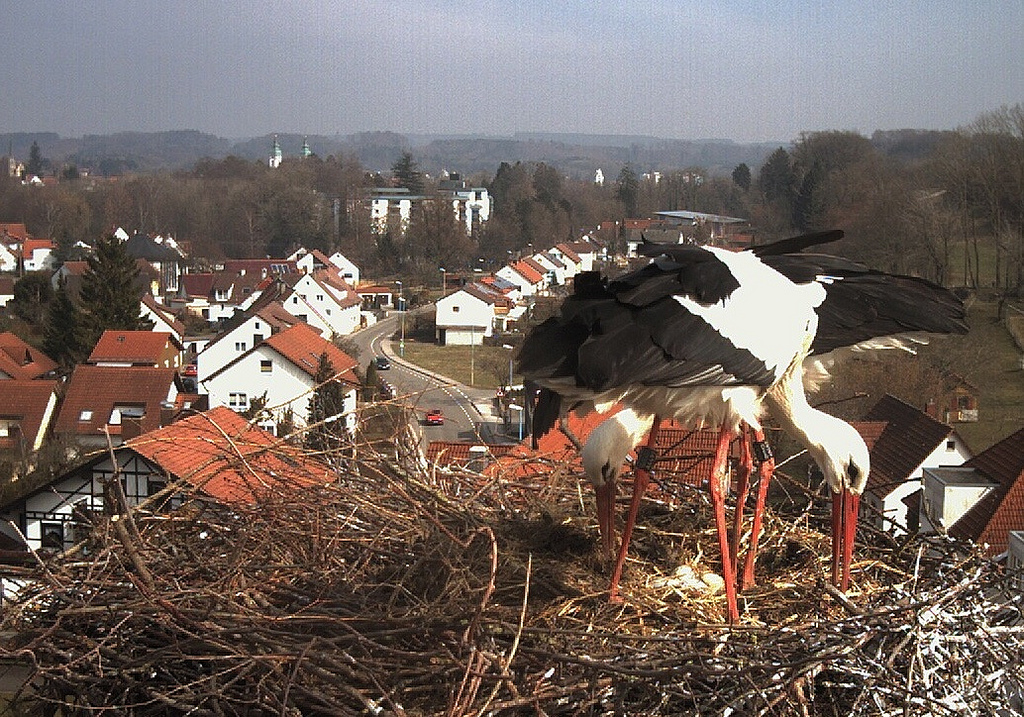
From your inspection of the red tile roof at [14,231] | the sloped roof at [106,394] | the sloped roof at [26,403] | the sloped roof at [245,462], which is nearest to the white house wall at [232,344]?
the sloped roof at [106,394]

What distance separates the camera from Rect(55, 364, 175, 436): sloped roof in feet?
62.3

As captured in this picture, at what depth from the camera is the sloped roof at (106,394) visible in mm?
18984

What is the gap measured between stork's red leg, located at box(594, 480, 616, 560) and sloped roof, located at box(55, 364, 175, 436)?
15858 mm

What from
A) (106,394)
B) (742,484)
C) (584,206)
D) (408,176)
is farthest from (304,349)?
(408,176)

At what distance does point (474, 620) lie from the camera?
9.50ft

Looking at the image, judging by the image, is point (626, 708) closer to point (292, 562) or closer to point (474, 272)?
point (292, 562)

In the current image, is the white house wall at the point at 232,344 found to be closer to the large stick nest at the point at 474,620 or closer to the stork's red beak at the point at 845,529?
the large stick nest at the point at 474,620

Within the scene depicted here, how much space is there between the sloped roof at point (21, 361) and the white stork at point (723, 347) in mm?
23525

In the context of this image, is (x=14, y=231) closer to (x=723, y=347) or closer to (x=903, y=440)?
(x=903, y=440)

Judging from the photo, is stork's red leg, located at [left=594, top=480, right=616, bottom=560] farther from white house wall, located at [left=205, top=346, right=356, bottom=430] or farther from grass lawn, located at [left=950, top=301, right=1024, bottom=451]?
white house wall, located at [left=205, top=346, right=356, bottom=430]

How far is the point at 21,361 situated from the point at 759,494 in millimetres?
25365

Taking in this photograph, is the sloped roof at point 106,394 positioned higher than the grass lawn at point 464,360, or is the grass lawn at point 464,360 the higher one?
the sloped roof at point 106,394

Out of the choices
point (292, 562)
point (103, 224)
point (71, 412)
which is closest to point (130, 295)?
point (71, 412)

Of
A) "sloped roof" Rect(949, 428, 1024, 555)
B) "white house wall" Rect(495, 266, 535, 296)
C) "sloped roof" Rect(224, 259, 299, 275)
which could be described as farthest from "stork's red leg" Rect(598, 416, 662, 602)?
"white house wall" Rect(495, 266, 535, 296)
